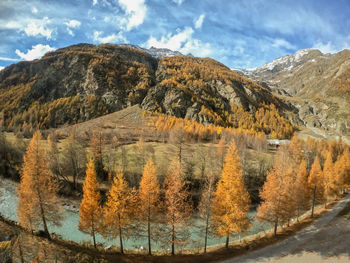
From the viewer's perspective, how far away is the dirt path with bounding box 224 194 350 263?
948 inches

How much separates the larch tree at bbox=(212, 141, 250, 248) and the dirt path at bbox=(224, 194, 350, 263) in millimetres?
3832

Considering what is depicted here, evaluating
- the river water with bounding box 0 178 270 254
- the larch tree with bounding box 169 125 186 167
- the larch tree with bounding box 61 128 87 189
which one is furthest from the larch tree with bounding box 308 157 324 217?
the larch tree with bounding box 61 128 87 189

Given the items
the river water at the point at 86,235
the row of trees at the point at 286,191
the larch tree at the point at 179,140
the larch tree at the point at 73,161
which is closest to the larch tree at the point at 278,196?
the row of trees at the point at 286,191

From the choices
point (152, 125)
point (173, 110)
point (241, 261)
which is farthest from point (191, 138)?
point (241, 261)

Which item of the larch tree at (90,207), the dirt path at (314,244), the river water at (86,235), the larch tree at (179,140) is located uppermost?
the larch tree at (179,140)

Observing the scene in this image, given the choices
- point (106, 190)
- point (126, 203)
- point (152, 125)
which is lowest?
point (106, 190)

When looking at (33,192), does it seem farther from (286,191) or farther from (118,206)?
Answer: (286,191)

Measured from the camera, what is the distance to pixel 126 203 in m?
24.6

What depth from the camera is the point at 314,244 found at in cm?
2764

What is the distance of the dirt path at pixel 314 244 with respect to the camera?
2409 cm

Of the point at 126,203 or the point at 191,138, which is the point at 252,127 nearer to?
the point at 191,138

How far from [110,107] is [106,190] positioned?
15041 cm

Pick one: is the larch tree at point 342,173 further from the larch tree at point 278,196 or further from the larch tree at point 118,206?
the larch tree at point 118,206

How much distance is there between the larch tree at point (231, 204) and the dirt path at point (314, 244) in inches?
151
